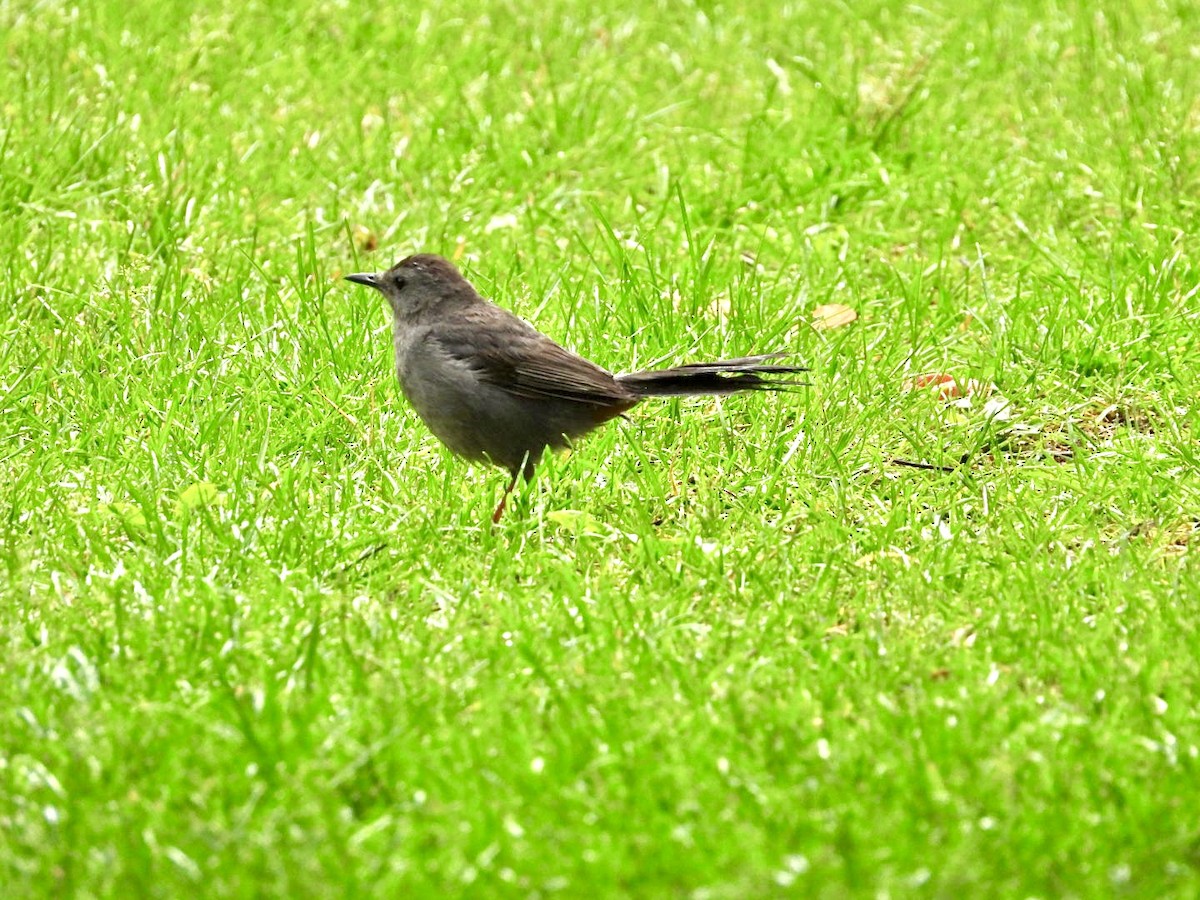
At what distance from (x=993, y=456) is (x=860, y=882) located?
275cm

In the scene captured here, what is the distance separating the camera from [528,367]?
547 centimetres

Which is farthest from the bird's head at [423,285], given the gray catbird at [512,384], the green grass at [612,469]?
the green grass at [612,469]

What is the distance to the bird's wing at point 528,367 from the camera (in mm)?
5410

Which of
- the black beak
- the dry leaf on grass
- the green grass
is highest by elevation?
the black beak

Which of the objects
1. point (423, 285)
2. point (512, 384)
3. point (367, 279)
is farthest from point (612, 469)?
point (367, 279)

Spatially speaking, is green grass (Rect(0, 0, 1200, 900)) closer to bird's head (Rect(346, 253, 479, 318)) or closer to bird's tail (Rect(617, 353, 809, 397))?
bird's tail (Rect(617, 353, 809, 397))

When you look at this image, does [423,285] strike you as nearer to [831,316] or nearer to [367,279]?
[367,279]

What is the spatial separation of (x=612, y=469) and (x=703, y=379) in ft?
1.48

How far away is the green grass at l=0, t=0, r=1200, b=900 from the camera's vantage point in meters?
3.41

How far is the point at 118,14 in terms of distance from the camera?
912 cm

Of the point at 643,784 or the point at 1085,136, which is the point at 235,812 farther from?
the point at 1085,136

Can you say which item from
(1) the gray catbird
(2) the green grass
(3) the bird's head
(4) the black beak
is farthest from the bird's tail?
(4) the black beak

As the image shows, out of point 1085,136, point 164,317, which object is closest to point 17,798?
point 164,317

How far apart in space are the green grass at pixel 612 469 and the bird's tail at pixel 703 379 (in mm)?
276
